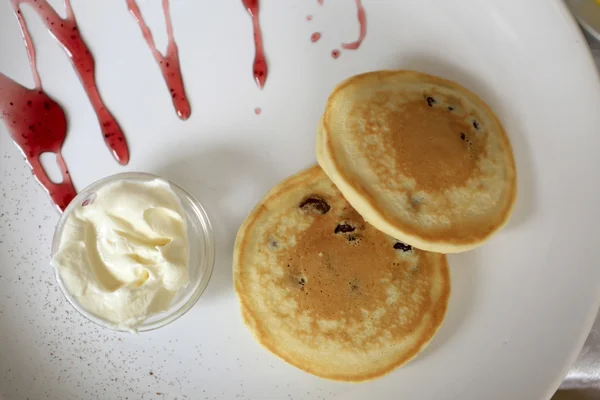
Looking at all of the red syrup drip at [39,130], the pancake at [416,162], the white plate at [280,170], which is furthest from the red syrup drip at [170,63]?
the pancake at [416,162]

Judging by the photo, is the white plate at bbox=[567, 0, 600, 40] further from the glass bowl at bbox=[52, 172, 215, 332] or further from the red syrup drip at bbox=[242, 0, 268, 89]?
the glass bowl at bbox=[52, 172, 215, 332]

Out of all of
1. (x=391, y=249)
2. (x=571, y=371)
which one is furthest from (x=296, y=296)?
(x=571, y=371)

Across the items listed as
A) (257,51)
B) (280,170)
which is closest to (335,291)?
(280,170)

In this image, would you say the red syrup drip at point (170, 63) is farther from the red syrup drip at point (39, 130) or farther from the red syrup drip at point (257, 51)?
the red syrup drip at point (39, 130)

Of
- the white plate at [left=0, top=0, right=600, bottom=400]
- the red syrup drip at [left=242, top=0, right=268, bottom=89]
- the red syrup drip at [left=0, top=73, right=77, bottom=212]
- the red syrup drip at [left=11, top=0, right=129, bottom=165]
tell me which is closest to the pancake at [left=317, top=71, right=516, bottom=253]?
the white plate at [left=0, top=0, right=600, bottom=400]

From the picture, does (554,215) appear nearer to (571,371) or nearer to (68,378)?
(571,371)

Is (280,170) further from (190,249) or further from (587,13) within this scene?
(587,13)
